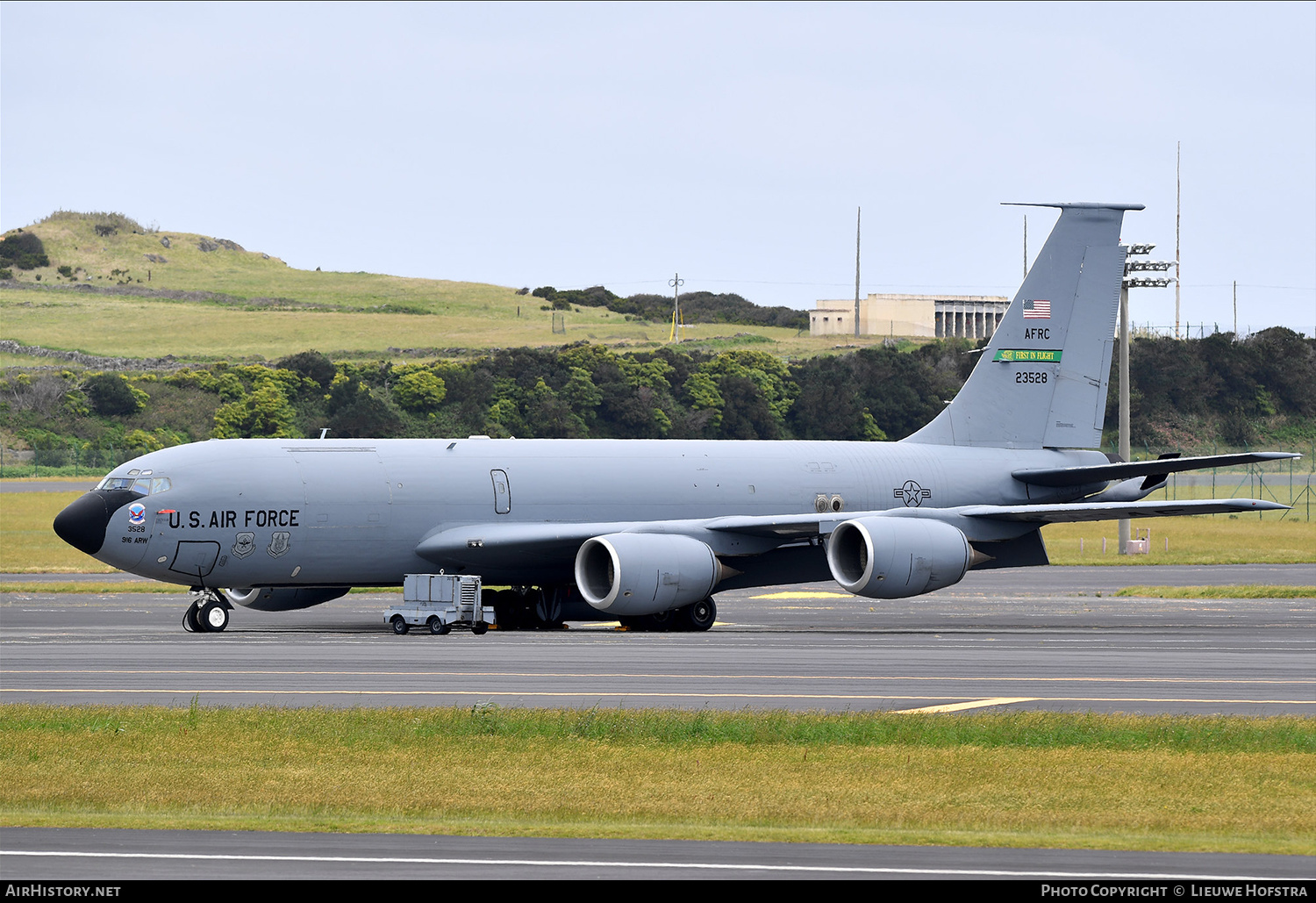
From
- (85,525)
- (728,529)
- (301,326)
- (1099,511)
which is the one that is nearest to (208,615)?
(85,525)

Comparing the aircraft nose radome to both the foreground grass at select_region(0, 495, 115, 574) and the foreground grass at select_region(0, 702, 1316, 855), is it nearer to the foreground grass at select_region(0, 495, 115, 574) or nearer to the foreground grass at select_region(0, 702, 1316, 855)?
the foreground grass at select_region(0, 702, 1316, 855)

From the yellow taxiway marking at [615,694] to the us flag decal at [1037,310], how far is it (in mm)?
21526

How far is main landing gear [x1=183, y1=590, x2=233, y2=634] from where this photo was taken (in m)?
34.9

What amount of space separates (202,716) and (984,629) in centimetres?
2004

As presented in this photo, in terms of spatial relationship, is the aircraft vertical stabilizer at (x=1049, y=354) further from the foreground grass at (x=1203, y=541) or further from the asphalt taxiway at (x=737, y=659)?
the foreground grass at (x=1203, y=541)

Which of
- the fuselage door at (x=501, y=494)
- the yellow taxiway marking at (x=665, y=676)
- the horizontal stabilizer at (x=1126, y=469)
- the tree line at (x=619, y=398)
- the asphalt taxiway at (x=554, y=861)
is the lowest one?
the yellow taxiway marking at (x=665, y=676)

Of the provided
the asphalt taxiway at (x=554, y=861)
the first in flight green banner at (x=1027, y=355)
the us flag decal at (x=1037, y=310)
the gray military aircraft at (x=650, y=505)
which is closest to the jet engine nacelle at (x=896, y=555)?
the gray military aircraft at (x=650, y=505)

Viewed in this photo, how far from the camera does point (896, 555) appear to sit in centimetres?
3512

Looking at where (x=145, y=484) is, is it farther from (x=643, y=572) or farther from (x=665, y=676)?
(x=665, y=676)

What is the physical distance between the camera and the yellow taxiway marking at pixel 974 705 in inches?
835

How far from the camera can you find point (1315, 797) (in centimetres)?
1519

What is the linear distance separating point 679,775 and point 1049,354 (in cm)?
2920

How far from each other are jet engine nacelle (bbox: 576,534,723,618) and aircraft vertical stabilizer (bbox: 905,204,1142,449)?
10.00m

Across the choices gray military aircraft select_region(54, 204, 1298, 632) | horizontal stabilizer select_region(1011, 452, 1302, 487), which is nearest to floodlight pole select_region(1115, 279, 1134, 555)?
gray military aircraft select_region(54, 204, 1298, 632)
